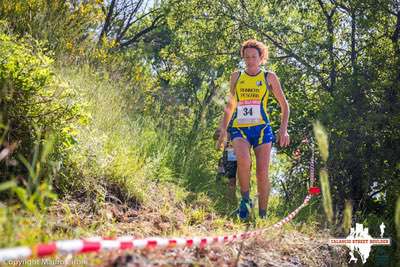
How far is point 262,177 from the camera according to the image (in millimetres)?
5129

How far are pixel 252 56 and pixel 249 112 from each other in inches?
21.2

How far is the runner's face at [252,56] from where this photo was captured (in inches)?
201

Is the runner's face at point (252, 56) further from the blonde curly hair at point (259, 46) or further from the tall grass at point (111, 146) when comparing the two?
the tall grass at point (111, 146)

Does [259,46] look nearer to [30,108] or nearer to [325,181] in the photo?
[30,108]

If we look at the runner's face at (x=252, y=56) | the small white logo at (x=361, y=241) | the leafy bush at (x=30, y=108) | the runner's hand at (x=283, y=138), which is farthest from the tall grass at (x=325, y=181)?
the small white logo at (x=361, y=241)

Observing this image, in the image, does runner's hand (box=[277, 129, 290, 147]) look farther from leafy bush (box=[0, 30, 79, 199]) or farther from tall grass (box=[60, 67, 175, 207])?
leafy bush (box=[0, 30, 79, 199])

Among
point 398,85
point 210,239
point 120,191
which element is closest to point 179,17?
point 398,85

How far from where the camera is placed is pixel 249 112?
512 cm

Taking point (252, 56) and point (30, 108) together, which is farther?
point (252, 56)

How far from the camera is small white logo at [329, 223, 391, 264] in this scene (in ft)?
17.0

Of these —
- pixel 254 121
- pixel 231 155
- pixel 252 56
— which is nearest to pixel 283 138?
pixel 254 121

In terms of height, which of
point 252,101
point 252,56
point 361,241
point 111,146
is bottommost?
point 361,241

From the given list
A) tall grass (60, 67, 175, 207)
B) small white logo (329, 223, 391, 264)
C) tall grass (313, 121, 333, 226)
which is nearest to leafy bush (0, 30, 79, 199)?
tall grass (60, 67, 175, 207)

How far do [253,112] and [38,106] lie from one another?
6.78 ft
